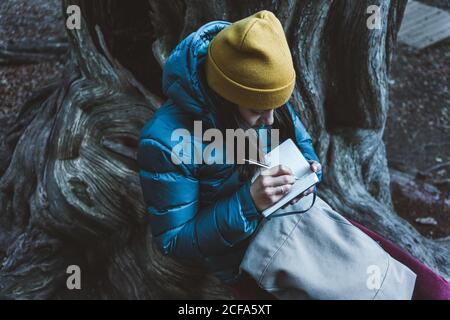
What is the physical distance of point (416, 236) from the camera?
3922 mm

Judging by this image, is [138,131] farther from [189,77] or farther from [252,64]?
[252,64]

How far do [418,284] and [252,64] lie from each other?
1230 millimetres

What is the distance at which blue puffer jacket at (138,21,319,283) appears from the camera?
2.40m

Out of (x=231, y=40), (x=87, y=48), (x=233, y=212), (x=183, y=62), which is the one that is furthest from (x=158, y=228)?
(x=87, y=48)

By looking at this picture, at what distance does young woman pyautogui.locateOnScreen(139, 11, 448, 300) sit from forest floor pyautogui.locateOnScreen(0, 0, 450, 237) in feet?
9.32

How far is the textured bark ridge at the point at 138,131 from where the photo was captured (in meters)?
3.53

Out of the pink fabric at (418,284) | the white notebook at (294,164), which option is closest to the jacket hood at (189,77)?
the white notebook at (294,164)

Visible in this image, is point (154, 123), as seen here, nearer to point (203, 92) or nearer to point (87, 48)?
point (203, 92)

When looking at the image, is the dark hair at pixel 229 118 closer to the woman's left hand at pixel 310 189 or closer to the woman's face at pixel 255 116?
the woman's face at pixel 255 116

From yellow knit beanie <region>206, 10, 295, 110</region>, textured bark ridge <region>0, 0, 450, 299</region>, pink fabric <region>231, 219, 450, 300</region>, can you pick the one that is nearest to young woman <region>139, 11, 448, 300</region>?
yellow knit beanie <region>206, 10, 295, 110</region>

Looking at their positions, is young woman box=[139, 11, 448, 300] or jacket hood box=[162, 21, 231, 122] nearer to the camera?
young woman box=[139, 11, 448, 300]

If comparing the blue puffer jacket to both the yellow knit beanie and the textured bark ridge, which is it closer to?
the yellow knit beanie

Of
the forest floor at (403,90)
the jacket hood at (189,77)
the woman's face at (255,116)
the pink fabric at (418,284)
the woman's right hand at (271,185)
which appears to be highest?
the jacket hood at (189,77)
